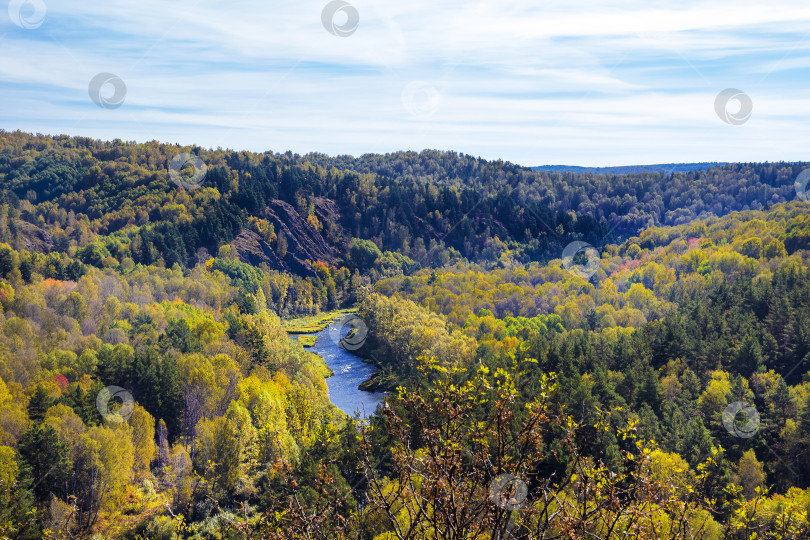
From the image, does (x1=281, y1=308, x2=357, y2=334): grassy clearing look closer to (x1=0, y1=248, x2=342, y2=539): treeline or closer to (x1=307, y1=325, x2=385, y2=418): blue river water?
(x1=307, y1=325, x2=385, y2=418): blue river water

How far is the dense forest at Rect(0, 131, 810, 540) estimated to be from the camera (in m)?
9.37

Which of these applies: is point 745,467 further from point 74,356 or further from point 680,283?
point 680,283

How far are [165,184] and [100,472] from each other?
146 m

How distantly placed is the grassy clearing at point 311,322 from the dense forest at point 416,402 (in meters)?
5.00

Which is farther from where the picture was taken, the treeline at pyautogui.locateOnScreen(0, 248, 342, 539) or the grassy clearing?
the grassy clearing

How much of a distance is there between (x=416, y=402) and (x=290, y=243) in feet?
558

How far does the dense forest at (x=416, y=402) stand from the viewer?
30.7 ft

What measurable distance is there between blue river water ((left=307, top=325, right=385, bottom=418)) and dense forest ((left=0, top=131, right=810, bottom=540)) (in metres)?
2.72

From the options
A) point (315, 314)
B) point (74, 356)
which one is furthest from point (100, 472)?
point (315, 314)

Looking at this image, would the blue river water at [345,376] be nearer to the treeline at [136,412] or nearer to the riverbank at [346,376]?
the riverbank at [346,376]

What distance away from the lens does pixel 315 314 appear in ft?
483

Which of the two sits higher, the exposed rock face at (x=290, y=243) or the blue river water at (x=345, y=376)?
the exposed rock face at (x=290, y=243)

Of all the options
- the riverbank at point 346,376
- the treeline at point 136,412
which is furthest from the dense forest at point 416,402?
the riverbank at point 346,376

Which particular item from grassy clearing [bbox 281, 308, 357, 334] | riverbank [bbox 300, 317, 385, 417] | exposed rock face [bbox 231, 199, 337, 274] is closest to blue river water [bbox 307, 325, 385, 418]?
riverbank [bbox 300, 317, 385, 417]
